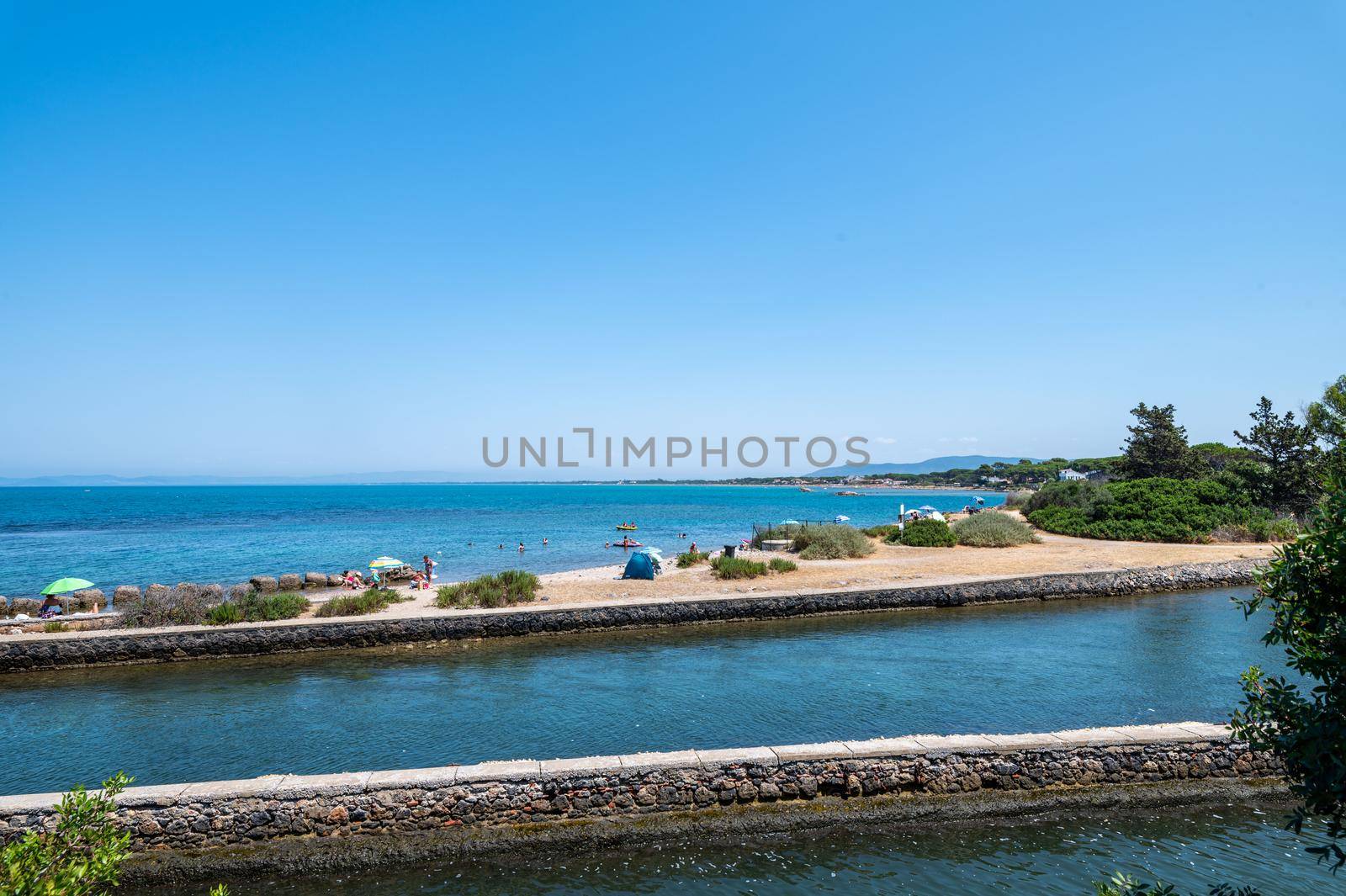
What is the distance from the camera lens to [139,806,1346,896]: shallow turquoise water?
6883 millimetres

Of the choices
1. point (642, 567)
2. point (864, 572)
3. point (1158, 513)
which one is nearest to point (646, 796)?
point (642, 567)

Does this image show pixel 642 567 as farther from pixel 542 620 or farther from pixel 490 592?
pixel 542 620

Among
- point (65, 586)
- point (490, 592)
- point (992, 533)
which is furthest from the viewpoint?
point (992, 533)

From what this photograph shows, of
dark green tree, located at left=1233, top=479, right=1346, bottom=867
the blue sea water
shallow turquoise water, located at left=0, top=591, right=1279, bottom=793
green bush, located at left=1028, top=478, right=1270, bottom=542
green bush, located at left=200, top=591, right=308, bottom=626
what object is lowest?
the blue sea water

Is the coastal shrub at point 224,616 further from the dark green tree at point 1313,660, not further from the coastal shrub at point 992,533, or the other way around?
the coastal shrub at point 992,533

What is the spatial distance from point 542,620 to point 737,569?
8.84 metres

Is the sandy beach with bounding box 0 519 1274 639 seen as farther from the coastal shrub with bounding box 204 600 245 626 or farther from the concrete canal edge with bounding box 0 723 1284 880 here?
the concrete canal edge with bounding box 0 723 1284 880

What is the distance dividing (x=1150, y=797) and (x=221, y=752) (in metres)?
12.9

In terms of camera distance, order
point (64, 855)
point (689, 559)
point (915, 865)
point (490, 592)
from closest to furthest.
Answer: point (64, 855) → point (915, 865) → point (490, 592) → point (689, 559)

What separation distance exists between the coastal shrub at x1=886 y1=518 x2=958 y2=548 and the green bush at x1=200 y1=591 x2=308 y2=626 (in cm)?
2630

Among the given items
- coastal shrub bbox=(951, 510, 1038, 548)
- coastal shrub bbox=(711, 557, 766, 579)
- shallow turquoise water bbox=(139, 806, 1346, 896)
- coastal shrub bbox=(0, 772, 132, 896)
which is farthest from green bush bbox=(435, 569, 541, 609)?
coastal shrub bbox=(951, 510, 1038, 548)

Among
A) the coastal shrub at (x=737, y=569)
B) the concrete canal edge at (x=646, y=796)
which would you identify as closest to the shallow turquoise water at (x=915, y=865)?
the concrete canal edge at (x=646, y=796)

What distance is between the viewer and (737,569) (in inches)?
963

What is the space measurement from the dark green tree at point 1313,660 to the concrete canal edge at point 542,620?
612 inches
